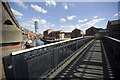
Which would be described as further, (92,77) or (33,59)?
(92,77)

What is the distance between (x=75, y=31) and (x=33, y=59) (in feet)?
139

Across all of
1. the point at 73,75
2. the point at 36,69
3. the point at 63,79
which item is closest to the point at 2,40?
the point at 36,69

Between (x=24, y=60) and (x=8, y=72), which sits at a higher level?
(x=24, y=60)

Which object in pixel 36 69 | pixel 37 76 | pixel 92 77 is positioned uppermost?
pixel 36 69

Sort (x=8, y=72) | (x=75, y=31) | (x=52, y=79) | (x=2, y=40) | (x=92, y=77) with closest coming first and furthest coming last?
(x=8, y=72) → (x=2, y=40) → (x=52, y=79) → (x=92, y=77) → (x=75, y=31)

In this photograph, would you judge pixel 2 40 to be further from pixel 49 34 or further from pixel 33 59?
pixel 49 34

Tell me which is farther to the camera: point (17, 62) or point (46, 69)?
point (46, 69)

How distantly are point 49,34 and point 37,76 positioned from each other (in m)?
50.6

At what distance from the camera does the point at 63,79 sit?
184cm

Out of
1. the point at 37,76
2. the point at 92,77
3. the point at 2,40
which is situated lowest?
the point at 92,77

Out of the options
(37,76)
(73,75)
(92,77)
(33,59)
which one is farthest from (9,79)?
(92,77)

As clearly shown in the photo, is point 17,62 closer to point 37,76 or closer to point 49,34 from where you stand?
point 37,76

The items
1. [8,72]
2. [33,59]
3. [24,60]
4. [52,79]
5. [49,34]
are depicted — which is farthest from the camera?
[49,34]

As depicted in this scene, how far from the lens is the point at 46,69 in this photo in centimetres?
187
